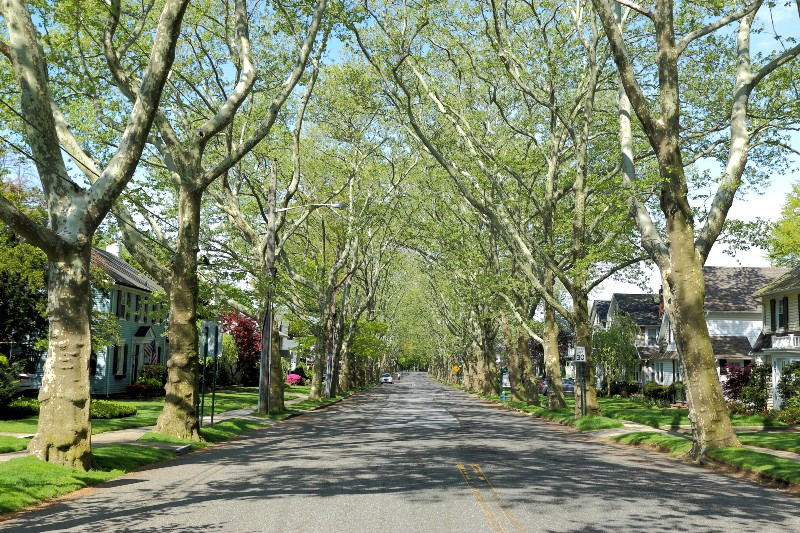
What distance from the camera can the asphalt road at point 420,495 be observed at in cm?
836

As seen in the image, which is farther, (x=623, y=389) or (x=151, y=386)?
(x=623, y=389)

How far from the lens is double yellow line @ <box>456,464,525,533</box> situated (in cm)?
809

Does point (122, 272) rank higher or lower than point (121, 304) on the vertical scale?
higher

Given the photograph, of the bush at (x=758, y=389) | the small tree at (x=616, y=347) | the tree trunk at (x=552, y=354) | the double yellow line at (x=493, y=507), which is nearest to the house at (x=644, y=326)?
the small tree at (x=616, y=347)

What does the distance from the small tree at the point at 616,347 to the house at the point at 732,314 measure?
2.83 meters

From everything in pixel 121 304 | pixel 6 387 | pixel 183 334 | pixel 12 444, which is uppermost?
pixel 121 304

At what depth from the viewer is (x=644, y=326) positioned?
65062 millimetres

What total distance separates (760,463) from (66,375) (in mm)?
12260

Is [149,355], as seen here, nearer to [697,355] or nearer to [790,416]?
[790,416]

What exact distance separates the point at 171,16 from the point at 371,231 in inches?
1235

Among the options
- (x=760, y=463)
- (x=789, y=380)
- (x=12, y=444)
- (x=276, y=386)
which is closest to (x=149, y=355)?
(x=276, y=386)

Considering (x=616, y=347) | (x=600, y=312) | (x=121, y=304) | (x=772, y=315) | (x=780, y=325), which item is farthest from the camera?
(x=600, y=312)

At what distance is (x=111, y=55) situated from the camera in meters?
15.8

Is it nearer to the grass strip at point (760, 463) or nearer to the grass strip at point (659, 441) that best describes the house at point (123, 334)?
the grass strip at point (659, 441)
